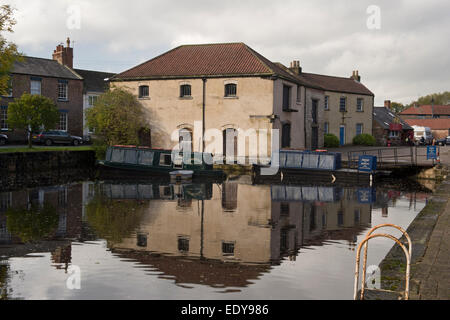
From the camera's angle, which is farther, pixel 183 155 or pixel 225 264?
pixel 183 155

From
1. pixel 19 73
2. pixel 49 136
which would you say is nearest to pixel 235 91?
pixel 49 136

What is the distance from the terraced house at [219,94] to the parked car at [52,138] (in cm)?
722

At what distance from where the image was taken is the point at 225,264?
373 inches

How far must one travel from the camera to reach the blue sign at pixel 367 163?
25.4 metres

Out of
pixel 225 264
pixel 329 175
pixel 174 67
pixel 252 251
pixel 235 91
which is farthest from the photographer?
pixel 174 67

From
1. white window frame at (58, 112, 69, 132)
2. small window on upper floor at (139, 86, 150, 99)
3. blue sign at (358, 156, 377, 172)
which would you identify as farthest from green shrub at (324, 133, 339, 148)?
white window frame at (58, 112, 69, 132)

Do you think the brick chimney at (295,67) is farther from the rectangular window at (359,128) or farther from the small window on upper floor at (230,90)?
the rectangular window at (359,128)

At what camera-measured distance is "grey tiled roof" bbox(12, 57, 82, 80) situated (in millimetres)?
39844

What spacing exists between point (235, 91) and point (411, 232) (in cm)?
2231

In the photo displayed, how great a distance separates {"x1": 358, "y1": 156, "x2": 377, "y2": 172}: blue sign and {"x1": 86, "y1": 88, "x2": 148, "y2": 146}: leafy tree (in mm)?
15919

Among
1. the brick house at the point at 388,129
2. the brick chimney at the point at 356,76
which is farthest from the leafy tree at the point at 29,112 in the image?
the brick house at the point at 388,129

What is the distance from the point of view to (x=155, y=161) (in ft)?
88.5
